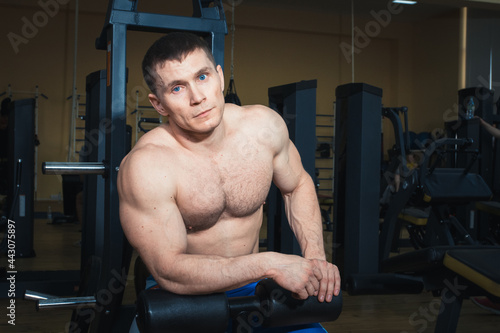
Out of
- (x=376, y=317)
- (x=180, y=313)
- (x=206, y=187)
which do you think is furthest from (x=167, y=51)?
(x=376, y=317)

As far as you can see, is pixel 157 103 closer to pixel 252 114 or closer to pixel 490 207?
pixel 252 114

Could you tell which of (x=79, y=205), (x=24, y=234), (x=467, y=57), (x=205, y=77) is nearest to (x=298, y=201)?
(x=205, y=77)

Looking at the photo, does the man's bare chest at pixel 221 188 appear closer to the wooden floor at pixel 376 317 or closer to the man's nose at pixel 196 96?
the man's nose at pixel 196 96

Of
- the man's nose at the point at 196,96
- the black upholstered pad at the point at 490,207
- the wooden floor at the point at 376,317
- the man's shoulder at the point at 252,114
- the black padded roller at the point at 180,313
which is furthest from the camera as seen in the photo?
the black upholstered pad at the point at 490,207

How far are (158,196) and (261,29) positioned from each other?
8.15m

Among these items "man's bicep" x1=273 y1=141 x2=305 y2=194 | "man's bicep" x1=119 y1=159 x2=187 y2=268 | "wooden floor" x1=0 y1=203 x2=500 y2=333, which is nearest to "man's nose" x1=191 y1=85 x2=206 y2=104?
"man's bicep" x1=119 y1=159 x2=187 y2=268

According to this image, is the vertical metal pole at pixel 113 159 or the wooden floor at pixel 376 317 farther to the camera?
the wooden floor at pixel 376 317

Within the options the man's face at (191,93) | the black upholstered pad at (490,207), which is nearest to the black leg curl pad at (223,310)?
the man's face at (191,93)

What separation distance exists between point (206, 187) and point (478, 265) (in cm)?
92

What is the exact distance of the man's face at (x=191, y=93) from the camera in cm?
124

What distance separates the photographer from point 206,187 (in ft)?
4.37

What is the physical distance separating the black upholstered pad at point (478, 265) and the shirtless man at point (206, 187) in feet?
1.63

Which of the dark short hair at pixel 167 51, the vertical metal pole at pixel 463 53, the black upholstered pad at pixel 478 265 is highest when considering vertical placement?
the vertical metal pole at pixel 463 53

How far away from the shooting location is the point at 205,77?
1.28m
